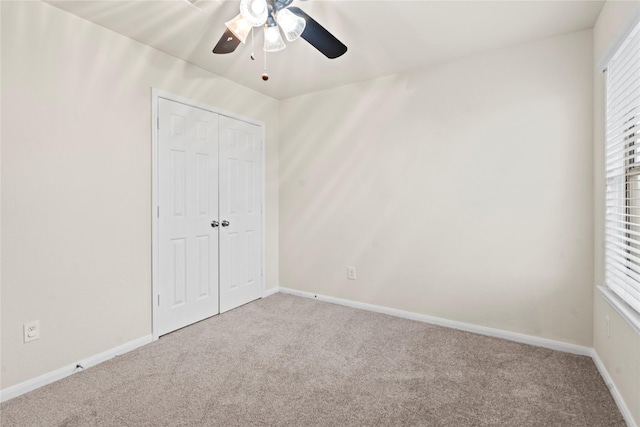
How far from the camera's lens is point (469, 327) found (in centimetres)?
289

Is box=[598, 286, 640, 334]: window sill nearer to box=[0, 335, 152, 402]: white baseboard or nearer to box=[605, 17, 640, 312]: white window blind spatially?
box=[605, 17, 640, 312]: white window blind

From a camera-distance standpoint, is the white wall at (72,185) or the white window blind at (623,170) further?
the white wall at (72,185)

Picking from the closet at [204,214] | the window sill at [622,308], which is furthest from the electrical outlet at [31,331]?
the window sill at [622,308]

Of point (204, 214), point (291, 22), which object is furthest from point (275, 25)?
point (204, 214)

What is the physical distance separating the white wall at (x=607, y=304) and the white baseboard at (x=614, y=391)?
0.02 metres

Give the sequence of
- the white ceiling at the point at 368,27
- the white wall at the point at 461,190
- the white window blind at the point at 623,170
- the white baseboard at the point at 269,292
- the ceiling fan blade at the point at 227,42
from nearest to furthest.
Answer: the white window blind at the point at 623,170 < the ceiling fan blade at the point at 227,42 < the white ceiling at the point at 368,27 < the white wall at the point at 461,190 < the white baseboard at the point at 269,292

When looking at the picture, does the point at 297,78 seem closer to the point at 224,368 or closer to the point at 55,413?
the point at 224,368

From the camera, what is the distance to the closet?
2.80 meters

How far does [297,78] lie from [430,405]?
119 inches

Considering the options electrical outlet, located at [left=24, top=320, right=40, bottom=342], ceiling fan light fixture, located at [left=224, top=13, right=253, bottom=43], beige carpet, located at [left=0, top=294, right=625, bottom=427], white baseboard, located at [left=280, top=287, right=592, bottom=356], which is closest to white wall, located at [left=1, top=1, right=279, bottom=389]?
electrical outlet, located at [left=24, top=320, right=40, bottom=342]

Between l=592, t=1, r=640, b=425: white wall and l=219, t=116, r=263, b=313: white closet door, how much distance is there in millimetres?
3061

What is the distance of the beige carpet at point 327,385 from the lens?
1.74 metres

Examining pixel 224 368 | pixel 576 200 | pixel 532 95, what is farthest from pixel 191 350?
pixel 532 95

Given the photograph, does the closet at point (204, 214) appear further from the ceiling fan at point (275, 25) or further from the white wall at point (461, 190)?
the ceiling fan at point (275, 25)
